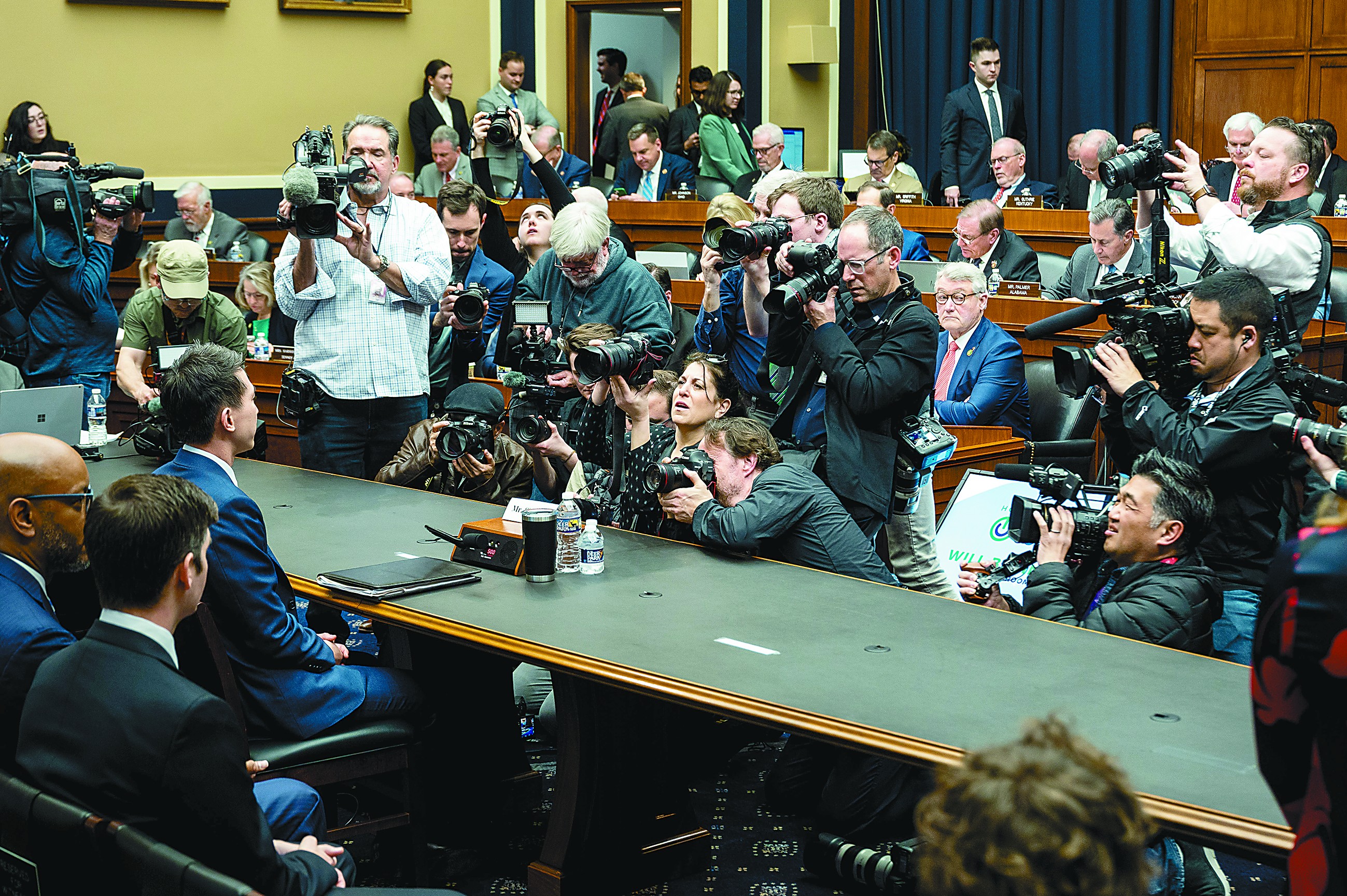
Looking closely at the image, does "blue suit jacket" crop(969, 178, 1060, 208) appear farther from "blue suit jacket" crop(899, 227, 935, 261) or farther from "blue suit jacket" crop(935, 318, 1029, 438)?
"blue suit jacket" crop(935, 318, 1029, 438)

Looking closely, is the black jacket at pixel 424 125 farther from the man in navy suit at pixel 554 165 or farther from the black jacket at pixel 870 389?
the black jacket at pixel 870 389

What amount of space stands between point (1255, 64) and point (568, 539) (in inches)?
303

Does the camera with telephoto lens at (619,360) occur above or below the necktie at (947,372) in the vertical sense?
above

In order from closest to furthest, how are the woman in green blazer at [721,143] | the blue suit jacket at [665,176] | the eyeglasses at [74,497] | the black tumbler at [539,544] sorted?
the eyeglasses at [74,497] < the black tumbler at [539,544] < the blue suit jacket at [665,176] < the woman in green blazer at [721,143]

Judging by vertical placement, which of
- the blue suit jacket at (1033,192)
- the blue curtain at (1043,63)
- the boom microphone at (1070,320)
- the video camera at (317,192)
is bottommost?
the boom microphone at (1070,320)

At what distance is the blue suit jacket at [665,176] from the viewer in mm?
8586

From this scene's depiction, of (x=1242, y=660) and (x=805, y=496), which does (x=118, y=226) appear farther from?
(x=1242, y=660)

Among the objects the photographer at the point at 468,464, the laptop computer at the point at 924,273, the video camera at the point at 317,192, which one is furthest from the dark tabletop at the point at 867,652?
the laptop computer at the point at 924,273

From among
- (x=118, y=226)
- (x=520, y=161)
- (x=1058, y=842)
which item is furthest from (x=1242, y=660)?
(x=520, y=161)

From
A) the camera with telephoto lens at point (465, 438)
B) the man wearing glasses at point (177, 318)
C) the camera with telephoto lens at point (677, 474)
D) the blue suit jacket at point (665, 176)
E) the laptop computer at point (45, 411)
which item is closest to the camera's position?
the camera with telephoto lens at point (677, 474)

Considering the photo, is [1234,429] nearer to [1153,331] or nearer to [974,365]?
[1153,331]

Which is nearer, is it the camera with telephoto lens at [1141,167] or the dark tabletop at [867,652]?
the dark tabletop at [867,652]

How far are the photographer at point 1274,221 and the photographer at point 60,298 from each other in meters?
3.68

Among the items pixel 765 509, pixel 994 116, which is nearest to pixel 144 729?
pixel 765 509
